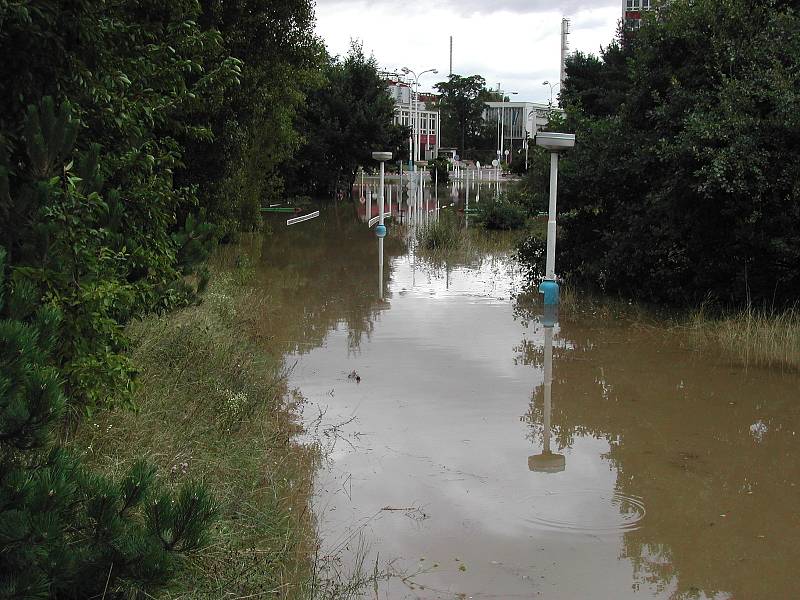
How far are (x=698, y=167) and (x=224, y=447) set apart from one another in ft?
30.2

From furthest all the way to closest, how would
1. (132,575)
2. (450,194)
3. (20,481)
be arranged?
(450,194) → (132,575) → (20,481)

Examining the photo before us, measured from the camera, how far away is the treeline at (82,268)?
3.76 metres

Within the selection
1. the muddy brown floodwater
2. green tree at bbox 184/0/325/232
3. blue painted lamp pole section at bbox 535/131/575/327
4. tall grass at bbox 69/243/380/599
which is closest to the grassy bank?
tall grass at bbox 69/243/380/599

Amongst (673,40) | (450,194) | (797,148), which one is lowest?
(450,194)

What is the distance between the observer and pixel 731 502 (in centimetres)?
744

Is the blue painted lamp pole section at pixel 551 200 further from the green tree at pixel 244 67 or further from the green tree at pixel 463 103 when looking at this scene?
the green tree at pixel 463 103

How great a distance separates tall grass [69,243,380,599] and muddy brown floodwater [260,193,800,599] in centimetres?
31

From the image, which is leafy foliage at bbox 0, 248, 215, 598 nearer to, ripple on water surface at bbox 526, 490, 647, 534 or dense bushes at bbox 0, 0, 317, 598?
dense bushes at bbox 0, 0, 317, 598

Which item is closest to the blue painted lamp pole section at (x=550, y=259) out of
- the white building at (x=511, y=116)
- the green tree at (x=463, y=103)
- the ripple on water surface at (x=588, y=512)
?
the ripple on water surface at (x=588, y=512)

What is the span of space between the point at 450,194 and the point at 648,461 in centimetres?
5061

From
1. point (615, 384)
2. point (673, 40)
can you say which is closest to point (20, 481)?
point (615, 384)

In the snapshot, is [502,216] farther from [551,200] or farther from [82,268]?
[82,268]

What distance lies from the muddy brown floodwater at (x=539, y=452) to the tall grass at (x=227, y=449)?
309mm

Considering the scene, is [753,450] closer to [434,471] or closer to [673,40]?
[434,471]
